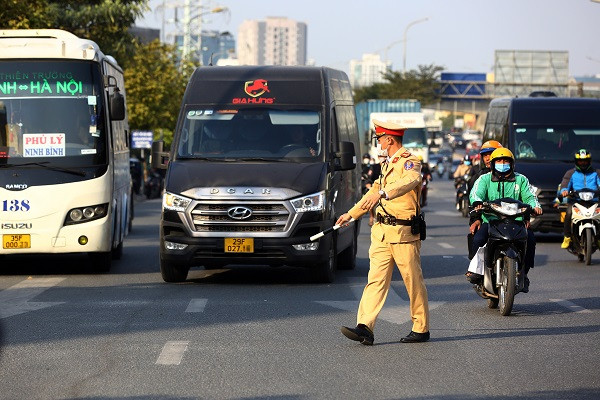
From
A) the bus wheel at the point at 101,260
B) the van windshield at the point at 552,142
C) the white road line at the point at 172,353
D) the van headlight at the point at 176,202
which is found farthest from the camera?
the van windshield at the point at 552,142

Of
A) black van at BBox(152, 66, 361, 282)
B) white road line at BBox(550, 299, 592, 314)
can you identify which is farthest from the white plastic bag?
black van at BBox(152, 66, 361, 282)

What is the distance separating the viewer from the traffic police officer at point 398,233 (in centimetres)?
1080

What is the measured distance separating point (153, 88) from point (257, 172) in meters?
43.6

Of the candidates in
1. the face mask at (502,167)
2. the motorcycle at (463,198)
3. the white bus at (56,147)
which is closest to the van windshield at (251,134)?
the white bus at (56,147)

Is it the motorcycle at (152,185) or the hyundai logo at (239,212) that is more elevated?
the hyundai logo at (239,212)

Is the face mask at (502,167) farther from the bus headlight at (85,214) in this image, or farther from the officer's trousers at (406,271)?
the bus headlight at (85,214)

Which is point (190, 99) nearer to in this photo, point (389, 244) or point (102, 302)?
point (102, 302)

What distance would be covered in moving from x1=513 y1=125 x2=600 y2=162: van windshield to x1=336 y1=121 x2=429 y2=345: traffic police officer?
14.5m

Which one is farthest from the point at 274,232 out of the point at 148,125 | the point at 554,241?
the point at 148,125

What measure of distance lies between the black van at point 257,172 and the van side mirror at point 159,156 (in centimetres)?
2

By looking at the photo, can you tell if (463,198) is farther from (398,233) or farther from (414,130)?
(398,233)

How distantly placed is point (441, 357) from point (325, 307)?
3395mm

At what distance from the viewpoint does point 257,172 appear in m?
15.4

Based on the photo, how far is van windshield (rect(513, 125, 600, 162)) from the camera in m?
25.1
